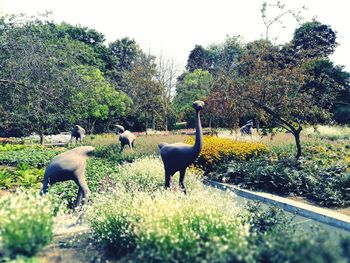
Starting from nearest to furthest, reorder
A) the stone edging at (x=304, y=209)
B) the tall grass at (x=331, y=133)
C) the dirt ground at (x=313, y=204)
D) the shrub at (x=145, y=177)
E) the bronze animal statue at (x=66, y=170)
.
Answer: the bronze animal statue at (x=66, y=170) → the stone edging at (x=304, y=209) → the dirt ground at (x=313, y=204) → the shrub at (x=145, y=177) → the tall grass at (x=331, y=133)

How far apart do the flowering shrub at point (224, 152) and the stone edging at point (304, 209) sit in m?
2.55

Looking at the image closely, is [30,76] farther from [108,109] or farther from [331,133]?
[108,109]

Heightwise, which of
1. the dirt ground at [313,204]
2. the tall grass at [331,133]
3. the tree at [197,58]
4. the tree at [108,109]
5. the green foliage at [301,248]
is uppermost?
the tree at [197,58]

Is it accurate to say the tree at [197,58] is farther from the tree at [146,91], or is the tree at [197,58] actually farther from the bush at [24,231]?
the bush at [24,231]

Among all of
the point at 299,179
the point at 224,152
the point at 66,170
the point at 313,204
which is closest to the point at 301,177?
the point at 299,179

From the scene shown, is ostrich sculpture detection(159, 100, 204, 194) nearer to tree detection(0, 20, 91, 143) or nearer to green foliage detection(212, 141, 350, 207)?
green foliage detection(212, 141, 350, 207)

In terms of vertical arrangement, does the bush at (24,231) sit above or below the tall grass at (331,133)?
below

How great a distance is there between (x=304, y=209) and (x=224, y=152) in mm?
5115

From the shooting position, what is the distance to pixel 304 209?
7.18m

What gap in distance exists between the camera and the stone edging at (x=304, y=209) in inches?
253

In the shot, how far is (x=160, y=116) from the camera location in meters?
30.2

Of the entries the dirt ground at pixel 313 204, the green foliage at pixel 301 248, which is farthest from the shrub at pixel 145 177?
the green foliage at pixel 301 248

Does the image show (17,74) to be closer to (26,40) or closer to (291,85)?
(26,40)

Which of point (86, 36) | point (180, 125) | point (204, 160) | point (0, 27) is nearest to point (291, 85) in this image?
point (204, 160)
